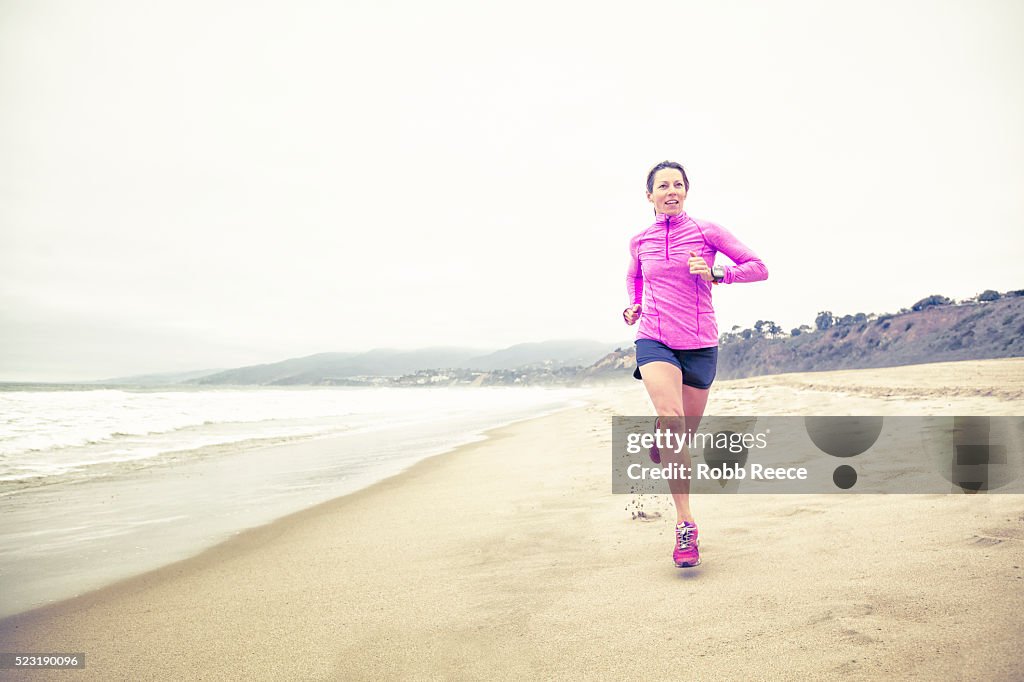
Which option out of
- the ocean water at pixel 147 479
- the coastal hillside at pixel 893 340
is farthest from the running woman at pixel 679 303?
the coastal hillside at pixel 893 340

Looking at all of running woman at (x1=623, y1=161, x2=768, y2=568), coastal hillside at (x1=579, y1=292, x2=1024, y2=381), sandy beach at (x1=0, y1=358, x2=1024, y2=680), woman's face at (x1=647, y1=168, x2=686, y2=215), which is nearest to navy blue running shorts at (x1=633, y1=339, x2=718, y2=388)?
running woman at (x1=623, y1=161, x2=768, y2=568)

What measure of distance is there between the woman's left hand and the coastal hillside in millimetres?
26027

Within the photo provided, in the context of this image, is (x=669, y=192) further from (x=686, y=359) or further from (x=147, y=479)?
(x=147, y=479)

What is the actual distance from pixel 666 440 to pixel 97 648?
3.21m

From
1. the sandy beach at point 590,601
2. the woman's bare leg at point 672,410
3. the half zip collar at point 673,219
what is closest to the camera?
the sandy beach at point 590,601

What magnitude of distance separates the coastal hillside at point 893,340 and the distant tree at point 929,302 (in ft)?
0.25

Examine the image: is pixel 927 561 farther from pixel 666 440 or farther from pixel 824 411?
pixel 824 411

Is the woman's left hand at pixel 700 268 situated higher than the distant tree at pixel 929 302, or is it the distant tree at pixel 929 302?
the distant tree at pixel 929 302

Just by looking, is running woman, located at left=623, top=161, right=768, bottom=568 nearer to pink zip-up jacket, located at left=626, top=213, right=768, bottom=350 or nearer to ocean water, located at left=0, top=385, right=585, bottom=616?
pink zip-up jacket, located at left=626, top=213, right=768, bottom=350

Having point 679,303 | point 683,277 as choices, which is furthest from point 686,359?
point 683,277

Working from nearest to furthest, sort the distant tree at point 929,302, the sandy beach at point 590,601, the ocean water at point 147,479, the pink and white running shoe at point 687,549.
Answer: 1. the sandy beach at point 590,601
2. the pink and white running shoe at point 687,549
3. the ocean water at point 147,479
4. the distant tree at point 929,302

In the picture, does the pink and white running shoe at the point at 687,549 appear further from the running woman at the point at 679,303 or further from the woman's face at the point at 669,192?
the woman's face at the point at 669,192

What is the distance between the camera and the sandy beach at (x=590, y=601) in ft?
6.82

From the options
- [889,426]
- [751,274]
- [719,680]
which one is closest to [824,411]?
[889,426]
